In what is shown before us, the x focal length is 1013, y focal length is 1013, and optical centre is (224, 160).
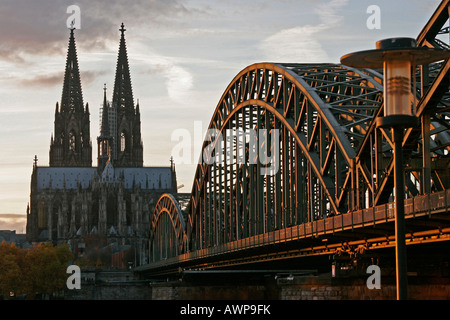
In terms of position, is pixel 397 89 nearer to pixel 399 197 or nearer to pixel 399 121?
pixel 399 121

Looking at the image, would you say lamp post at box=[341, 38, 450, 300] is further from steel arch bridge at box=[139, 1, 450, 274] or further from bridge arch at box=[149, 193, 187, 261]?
bridge arch at box=[149, 193, 187, 261]

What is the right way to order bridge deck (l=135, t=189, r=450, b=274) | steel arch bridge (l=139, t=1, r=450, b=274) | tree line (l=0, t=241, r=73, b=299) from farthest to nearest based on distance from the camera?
tree line (l=0, t=241, r=73, b=299) < steel arch bridge (l=139, t=1, r=450, b=274) < bridge deck (l=135, t=189, r=450, b=274)

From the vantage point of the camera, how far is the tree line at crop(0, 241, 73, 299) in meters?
161

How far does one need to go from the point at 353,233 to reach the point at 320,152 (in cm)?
1325

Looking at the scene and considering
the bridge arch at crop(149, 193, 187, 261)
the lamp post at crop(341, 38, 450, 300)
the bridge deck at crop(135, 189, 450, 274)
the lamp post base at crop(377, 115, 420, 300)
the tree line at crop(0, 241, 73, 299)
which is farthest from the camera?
the tree line at crop(0, 241, 73, 299)

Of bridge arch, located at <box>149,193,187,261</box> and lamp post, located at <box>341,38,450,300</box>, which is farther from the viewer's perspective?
bridge arch, located at <box>149,193,187,261</box>

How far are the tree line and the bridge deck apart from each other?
84.4 metres

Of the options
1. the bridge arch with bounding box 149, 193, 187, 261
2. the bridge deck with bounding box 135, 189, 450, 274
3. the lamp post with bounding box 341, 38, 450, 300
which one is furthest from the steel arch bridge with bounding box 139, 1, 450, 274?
the bridge arch with bounding box 149, 193, 187, 261

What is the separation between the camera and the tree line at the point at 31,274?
529 feet

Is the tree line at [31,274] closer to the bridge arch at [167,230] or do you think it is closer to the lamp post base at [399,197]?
the bridge arch at [167,230]

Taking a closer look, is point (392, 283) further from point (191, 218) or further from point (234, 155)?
point (191, 218)

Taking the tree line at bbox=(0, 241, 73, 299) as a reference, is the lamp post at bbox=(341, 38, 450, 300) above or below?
below

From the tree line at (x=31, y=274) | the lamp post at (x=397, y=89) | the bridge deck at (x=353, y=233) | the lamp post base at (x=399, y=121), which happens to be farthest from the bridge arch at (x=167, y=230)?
the lamp post base at (x=399, y=121)

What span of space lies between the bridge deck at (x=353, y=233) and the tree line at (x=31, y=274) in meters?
84.4
